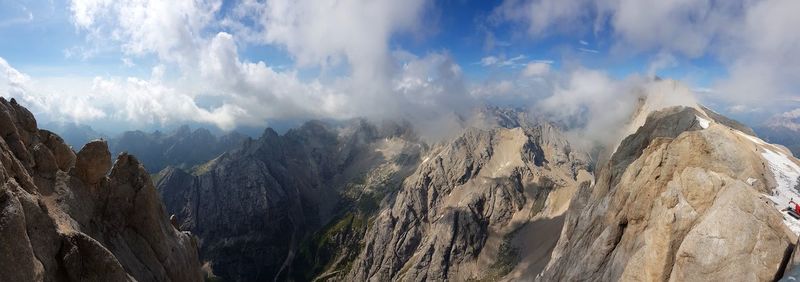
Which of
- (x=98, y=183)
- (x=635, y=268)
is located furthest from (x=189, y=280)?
(x=635, y=268)

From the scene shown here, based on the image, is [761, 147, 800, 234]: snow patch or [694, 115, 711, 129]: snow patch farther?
[694, 115, 711, 129]: snow patch

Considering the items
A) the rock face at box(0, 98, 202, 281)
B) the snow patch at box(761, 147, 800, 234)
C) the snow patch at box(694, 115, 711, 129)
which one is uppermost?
the rock face at box(0, 98, 202, 281)

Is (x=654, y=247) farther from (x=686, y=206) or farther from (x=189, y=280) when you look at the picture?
(x=189, y=280)

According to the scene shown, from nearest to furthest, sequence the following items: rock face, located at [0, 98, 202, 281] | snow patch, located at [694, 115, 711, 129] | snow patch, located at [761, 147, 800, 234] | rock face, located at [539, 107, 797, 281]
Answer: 1. rock face, located at [0, 98, 202, 281]
2. rock face, located at [539, 107, 797, 281]
3. snow patch, located at [761, 147, 800, 234]
4. snow patch, located at [694, 115, 711, 129]

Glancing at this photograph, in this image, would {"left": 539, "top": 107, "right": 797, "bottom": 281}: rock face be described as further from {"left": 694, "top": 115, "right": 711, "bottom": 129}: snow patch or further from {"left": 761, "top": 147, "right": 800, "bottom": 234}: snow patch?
{"left": 694, "top": 115, "right": 711, "bottom": 129}: snow patch

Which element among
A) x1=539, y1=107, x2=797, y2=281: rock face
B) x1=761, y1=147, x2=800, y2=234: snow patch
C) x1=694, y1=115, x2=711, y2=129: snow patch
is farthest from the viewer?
x1=694, y1=115, x2=711, y2=129: snow patch

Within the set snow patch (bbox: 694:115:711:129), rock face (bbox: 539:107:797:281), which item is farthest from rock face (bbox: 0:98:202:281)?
snow patch (bbox: 694:115:711:129)

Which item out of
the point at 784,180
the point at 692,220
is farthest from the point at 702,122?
the point at 692,220
